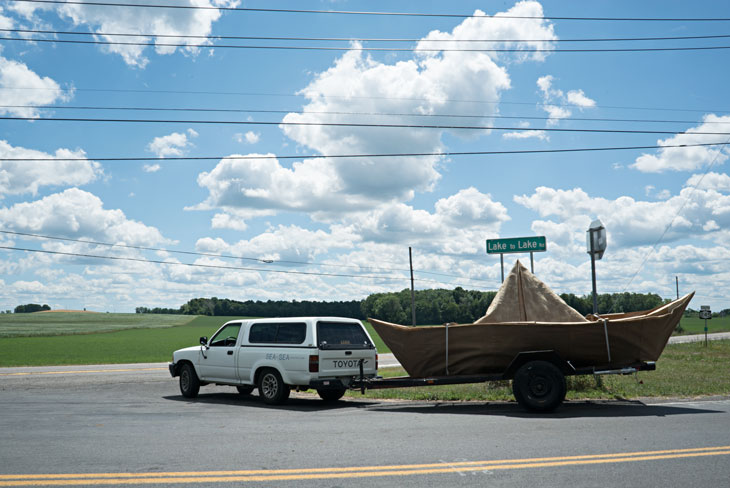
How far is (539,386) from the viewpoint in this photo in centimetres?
1016

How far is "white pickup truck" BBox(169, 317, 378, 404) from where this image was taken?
39.9ft

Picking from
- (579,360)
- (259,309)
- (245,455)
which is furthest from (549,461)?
(259,309)

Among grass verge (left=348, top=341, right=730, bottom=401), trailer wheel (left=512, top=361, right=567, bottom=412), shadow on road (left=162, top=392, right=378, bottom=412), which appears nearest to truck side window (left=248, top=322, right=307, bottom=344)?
shadow on road (left=162, top=392, right=378, bottom=412)

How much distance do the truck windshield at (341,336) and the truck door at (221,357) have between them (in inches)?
91.5

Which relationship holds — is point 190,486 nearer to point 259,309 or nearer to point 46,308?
point 259,309

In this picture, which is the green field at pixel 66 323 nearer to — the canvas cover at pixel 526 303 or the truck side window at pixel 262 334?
the truck side window at pixel 262 334

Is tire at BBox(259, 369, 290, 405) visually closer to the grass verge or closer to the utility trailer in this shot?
the grass verge

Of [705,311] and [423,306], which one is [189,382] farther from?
[423,306]

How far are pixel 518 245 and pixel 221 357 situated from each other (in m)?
8.90

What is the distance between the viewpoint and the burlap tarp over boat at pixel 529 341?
33.8ft

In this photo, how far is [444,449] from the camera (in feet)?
23.2

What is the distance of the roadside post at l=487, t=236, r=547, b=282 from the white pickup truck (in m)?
6.13

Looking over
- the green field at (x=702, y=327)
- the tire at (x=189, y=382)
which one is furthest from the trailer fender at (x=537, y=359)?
the green field at (x=702, y=327)

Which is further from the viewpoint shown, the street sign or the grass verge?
the street sign
